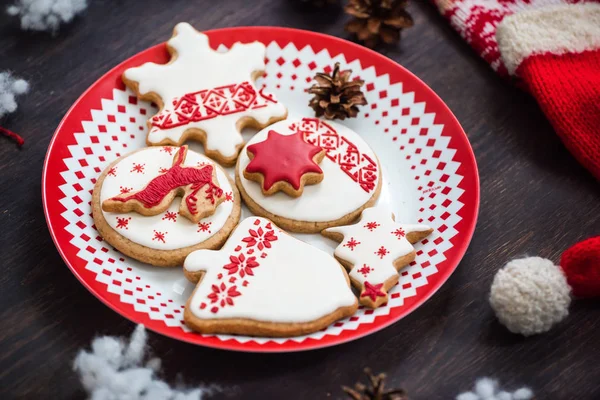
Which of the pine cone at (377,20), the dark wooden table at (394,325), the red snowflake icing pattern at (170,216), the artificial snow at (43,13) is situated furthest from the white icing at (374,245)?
the artificial snow at (43,13)

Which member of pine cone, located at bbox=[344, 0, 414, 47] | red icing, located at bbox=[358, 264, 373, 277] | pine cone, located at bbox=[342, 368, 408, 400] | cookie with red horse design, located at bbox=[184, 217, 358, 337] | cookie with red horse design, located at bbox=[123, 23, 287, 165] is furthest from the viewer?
pine cone, located at bbox=[344, 0, 414, 47]

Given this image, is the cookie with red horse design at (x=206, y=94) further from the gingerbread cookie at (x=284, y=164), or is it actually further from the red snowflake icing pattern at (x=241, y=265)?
the red snowflake icing pattern at (x=241, y=265)

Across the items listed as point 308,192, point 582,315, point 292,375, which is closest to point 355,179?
point 308,192

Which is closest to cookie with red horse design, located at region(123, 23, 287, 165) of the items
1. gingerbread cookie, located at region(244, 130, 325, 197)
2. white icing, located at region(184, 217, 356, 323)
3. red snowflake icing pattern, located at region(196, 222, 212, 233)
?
gingerbread cookie, located at region(244, 130, 325, 197)

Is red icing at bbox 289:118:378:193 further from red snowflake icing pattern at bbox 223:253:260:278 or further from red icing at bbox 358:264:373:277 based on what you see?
red snowflake icing pattern at bbox 223:253:260:278

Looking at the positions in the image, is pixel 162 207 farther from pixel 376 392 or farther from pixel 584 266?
pixel 584 266

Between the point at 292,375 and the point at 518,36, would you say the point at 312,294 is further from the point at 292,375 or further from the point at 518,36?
the point at 518,36
